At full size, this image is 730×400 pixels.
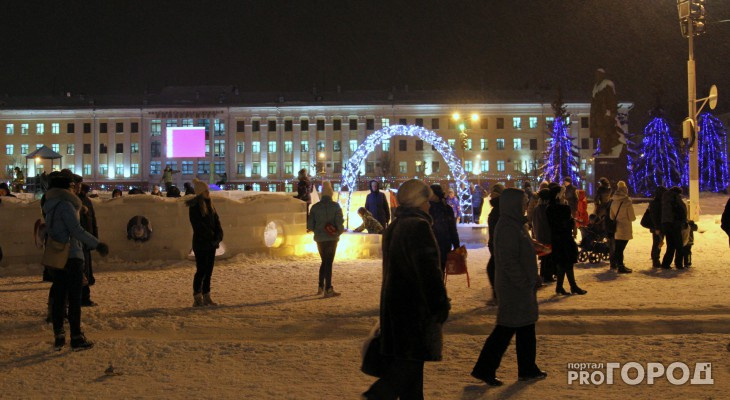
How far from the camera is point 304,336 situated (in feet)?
29.5

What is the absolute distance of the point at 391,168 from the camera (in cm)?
8388

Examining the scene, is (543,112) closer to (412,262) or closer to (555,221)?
(555,221)

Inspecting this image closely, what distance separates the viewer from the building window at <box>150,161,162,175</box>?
8562 cm

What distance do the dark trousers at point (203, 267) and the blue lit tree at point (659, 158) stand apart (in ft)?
168

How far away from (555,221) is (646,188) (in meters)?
50.4

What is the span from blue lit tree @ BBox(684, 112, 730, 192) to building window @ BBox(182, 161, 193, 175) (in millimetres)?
53819

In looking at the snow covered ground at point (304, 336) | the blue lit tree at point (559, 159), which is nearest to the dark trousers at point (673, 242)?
the snow covered ground at point (304, 336)

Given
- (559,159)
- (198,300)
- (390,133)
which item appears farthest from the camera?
(559,159)

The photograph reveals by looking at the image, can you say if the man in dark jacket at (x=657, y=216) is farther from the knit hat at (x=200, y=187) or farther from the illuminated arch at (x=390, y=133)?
the illuminated arch at (x=390, y=133)

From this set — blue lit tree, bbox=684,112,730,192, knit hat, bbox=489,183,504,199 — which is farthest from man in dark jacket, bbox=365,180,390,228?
blue lit tree, bbox=684,112,730,192

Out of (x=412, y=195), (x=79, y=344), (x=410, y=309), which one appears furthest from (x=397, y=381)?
(x=79, y=344)

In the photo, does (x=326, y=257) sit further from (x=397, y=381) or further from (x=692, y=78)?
(x=692, y=78)

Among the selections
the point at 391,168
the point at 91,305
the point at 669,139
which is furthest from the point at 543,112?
the point at 91,305

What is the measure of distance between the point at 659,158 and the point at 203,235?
→ 5254 cm
